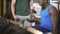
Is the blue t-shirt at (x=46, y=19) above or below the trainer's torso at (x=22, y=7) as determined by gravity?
below

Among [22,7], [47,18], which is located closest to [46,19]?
[47,18]

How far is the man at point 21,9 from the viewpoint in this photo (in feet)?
3.92

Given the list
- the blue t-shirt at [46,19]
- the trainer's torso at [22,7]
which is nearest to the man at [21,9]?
the trainer's torso at [22,7]

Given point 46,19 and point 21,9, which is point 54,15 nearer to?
point 46,19

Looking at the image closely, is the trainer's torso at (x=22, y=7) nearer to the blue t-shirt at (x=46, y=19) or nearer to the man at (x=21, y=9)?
the man at (x=21, y=9)

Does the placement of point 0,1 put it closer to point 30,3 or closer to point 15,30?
point 30,3

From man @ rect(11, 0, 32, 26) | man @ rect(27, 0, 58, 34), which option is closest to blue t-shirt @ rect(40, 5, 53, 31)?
man @ rect(27, 0, 58, 34)

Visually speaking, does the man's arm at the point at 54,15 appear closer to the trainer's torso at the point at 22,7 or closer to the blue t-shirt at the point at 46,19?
the blue t-shirt at the point at 46,19

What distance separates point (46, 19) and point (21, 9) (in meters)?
0.19

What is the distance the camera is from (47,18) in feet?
3.86

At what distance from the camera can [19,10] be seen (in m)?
1.20

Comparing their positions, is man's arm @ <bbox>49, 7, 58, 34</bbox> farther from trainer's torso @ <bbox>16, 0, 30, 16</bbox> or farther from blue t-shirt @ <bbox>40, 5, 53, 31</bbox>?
trainer's torso @ <bbox>16, 0, 30, 16</bbox>

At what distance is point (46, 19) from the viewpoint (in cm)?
118

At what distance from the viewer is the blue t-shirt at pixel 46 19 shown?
1169 mm
